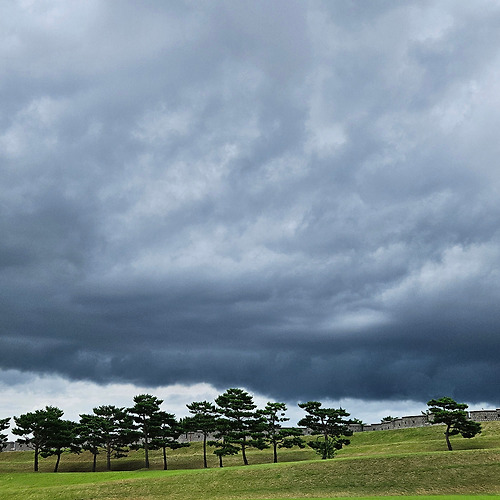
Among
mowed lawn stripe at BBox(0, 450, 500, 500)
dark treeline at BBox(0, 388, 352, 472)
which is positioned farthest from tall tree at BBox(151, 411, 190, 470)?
mowed lawn stripe at BBox(0, 450, 500, 500)

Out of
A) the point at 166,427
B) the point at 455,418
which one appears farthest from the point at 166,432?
the point at 455,418

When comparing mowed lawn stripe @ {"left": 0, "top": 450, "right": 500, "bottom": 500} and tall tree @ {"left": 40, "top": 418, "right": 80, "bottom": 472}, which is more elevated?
tall tree @ {"left": 40, "top": 418, "right": 80, "bottom": 472}

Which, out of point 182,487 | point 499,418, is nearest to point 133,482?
point 182,487

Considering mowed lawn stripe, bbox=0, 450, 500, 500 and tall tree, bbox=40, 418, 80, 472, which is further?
tall tree, bbox=40, 418, 80, 472

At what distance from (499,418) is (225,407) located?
2167 inches

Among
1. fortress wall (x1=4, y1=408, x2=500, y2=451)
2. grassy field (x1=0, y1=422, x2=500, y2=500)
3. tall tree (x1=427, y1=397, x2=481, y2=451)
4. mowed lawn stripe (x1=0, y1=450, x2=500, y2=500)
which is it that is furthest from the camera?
fortress wall (x1=4, y1=408, x2=500, y2=451)

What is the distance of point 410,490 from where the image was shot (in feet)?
184

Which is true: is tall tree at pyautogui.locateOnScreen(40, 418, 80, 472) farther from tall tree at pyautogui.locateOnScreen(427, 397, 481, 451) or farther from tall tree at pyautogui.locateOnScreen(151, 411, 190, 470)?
tall tree at pyautogui.locateOnScreen(427, 397, 481, 451)

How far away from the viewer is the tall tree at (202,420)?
97938 mm

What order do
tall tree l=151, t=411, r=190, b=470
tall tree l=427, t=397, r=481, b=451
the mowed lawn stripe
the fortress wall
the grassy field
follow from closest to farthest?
the grassy field, the mowed lawn stripe, tall tree l=427, t=397, r=481, b=451, tall tree l=151, t=411, r=190, b=470, the fortress wall

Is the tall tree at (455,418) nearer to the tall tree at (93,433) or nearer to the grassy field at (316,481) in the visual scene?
the grassy field at (316,481)

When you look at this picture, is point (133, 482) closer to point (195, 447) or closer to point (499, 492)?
point (499, 492)

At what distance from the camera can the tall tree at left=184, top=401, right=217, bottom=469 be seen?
97938 mm

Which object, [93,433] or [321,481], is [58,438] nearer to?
[93,433]
